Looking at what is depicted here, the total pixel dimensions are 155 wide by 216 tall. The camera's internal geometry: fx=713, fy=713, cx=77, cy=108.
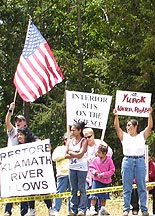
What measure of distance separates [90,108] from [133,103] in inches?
33.6

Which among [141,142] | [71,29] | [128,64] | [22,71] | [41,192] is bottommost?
[41,192]

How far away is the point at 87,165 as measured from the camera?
12.5 metres

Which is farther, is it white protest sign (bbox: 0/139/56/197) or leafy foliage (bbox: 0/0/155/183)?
leafy foliage (bbox: 0/0/155/183)

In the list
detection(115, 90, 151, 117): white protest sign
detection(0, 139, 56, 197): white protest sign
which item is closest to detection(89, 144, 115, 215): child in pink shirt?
detection(115, 90, 151, 117): white protest sign

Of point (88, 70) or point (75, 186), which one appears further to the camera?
point (88, 70)

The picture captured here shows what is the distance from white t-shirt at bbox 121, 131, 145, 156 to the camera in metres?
12.4

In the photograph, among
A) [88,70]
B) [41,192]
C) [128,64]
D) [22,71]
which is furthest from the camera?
[88,70]

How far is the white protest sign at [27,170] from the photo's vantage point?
11.9 metres

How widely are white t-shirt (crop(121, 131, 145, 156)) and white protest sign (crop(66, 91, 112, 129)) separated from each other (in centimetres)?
151

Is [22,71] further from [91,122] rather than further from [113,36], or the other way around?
[113,36]

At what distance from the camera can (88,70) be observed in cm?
3472

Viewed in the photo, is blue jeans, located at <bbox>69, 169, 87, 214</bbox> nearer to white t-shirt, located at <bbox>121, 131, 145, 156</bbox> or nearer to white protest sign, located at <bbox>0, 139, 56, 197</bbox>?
white protest sign, located at <bbox>0, 139, 56, 197</bbox>

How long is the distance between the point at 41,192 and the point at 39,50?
10.5ft

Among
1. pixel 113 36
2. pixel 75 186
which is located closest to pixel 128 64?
pixel 113 36
